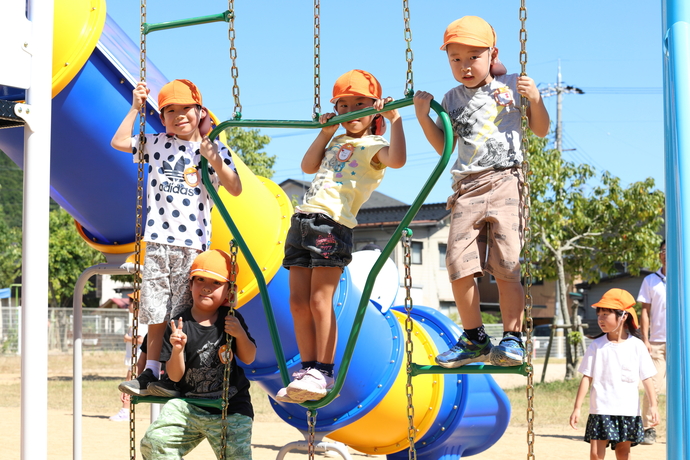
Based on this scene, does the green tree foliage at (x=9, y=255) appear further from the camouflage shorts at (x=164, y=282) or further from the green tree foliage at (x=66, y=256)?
the camouflage shorts at (x=164, y=282)

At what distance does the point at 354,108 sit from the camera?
13.1 ft

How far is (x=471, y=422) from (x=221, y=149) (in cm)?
326

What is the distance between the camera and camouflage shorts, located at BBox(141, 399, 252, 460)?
3.80 m

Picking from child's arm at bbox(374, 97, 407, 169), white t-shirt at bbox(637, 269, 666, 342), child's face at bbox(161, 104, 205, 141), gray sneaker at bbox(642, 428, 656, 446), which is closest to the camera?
child's arm at bbox(374, 97, 407, 169)

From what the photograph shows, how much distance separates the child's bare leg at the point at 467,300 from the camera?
143 inches

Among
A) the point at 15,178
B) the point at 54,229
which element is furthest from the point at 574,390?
the point at 15,178

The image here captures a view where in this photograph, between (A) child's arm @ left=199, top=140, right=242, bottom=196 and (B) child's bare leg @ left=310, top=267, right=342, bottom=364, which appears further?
(A) child's arm @ left=199, top=140, right=242, bottom=196

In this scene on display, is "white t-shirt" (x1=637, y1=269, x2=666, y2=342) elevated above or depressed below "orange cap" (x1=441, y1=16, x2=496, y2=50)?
below

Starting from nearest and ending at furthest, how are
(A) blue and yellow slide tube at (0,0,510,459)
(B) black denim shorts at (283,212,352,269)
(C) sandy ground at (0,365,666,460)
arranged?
(B) black denim shorts at (283,212,352,269) → (A) blue and yellow slide tube at (0,0,510,459) → (C) sandy ground at (0,365,666,460)

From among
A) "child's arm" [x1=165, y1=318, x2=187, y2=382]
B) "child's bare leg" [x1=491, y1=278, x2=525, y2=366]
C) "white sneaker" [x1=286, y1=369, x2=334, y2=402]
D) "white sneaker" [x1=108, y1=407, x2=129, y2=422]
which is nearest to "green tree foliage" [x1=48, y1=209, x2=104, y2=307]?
"white sneaker" [x1=108, y1=407, x2=129, y2=422]

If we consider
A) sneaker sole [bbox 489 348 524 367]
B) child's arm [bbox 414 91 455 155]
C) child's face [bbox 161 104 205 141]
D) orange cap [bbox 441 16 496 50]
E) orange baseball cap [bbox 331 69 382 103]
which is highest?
orange cap [bbox 441 16 496 50]

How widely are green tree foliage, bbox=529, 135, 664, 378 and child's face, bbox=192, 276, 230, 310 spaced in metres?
14.6

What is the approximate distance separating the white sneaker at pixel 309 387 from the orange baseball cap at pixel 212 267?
2.03 ft

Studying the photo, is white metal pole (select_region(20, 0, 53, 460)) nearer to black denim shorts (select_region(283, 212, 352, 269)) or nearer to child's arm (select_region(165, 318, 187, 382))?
child's arm (select_region(165, 318, 187, 382))
